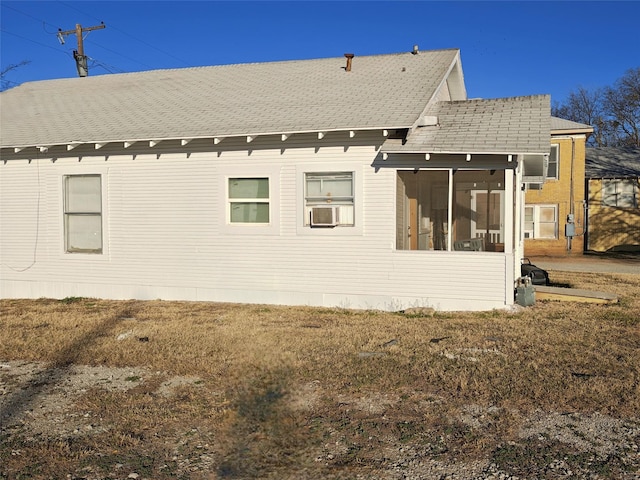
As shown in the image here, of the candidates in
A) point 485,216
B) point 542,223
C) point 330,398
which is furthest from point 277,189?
point 542,223

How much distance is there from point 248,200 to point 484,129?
4.54 meters

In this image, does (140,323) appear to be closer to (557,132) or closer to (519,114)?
(519,114)

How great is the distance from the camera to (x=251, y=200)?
11.6 meters

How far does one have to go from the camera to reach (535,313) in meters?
10.1

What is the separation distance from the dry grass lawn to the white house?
54.2 inches

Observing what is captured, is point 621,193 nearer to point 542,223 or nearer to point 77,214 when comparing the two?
point 542,223

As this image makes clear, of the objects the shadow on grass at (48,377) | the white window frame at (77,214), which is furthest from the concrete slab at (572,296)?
the white window frame at (77,214)

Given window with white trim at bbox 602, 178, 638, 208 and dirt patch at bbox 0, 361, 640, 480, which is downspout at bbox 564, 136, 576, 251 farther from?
dirt patch at bbox 0, 361, 640, 480

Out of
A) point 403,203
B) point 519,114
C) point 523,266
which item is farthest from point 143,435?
point 523,266

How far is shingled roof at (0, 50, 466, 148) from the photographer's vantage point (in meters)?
11.3

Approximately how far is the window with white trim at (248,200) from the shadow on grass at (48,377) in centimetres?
331

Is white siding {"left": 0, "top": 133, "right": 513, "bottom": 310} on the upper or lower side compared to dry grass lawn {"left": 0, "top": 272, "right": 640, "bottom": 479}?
upper

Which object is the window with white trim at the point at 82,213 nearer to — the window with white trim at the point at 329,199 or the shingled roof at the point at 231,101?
the shingled roof at the point at 231,101

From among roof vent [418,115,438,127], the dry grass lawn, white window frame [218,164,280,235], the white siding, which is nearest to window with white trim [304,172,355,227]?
the white siding
